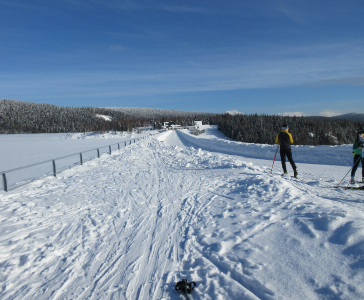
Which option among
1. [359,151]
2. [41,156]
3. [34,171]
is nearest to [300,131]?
[41,156]

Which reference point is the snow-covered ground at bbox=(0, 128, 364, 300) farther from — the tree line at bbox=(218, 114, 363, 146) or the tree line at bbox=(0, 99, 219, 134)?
the tree line at bbox=(0, 99, 219, 134)

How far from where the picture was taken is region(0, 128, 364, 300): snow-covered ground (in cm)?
289

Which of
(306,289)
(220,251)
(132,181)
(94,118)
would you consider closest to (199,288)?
(220,251)

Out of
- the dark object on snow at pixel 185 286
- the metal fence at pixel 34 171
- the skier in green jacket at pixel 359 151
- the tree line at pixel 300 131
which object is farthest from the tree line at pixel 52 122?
the dark object on snow at pixel 185 286

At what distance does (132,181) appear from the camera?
9.34 meters

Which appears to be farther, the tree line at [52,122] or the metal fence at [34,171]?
the tree line at [52,122]

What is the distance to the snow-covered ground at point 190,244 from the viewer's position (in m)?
2.89

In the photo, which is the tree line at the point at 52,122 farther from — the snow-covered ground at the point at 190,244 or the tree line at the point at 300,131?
the snow-covered ground at the point at 190,244

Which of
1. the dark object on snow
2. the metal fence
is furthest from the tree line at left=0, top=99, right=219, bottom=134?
the dark object on snow

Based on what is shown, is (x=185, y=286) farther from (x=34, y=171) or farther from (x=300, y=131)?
(x=300, y=131)

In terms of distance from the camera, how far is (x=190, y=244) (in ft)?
13.1

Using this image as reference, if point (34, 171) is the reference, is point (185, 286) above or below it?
above

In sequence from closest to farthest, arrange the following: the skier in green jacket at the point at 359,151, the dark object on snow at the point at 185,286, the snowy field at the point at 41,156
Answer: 1. the dark object on snow at the point at 185,286
2. the skier in green jacket at the point at 359,151
3. the snowy field at the point at 41,156

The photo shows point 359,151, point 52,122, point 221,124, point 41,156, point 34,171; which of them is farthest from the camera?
point 52,122
